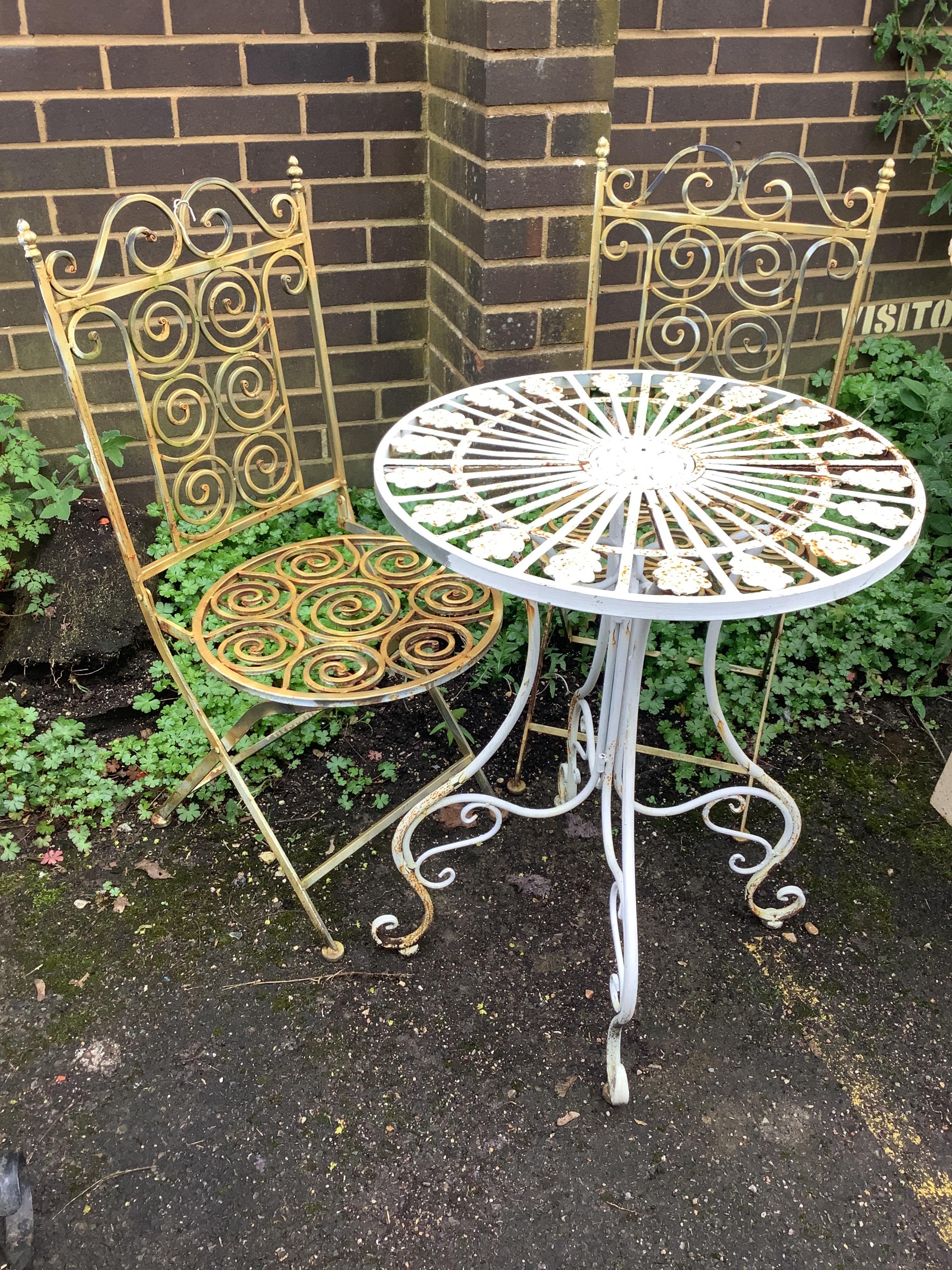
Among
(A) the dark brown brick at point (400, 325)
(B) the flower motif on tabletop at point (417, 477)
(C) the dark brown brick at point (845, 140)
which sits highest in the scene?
(C) the dark brown brick at point (845, 140)

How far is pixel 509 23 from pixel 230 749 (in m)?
1.89

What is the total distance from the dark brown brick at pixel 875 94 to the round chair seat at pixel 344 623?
2.16 metres

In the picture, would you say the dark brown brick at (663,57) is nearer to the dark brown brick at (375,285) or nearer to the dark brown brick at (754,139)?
the dark brown brick at (754,139)

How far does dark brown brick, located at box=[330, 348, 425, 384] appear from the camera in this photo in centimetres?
314

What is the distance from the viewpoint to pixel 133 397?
3.02 metres

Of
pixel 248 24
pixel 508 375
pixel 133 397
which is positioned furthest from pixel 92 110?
pixel 508 375

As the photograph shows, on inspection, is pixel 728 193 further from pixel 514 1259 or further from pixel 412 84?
pixel 514 1259

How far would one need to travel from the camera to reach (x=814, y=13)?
9.41 ft

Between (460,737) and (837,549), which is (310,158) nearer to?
(460,737)

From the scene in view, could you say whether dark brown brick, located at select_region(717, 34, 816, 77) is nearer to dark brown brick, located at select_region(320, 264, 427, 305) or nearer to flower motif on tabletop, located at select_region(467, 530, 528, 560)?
dark brown brick, located at select_region(320, 264, 427, 305)

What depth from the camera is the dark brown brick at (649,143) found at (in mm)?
2830

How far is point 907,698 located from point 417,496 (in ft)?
6.45

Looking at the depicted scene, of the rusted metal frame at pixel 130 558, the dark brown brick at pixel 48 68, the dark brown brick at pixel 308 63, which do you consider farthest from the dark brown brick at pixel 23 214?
the rusted metal frame at pixel 130 558

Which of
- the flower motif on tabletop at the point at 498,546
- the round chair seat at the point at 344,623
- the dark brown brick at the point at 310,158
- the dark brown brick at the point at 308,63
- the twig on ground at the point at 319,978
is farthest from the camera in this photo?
the dark brown brick at the point at 310,158
